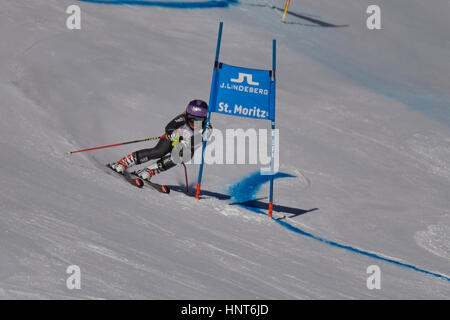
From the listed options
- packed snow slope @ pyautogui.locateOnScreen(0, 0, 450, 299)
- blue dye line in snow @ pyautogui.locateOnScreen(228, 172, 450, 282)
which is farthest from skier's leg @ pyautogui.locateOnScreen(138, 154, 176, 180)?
blue dye line in snow @ pyautogui.locateOnScreen(228, 172, 450, 282)

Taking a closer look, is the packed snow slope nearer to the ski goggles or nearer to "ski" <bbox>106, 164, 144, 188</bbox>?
"ski" <bbox>106, 164, 144, 188</bbox>

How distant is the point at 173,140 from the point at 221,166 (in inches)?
71.3

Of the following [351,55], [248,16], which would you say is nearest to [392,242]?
[351,55]

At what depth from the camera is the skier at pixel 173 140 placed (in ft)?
24.5

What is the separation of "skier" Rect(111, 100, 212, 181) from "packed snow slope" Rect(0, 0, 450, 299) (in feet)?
1.28

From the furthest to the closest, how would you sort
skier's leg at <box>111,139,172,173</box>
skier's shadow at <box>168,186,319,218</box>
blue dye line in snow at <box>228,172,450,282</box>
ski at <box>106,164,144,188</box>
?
skier's shadow at <box>168,186,319,218</box> < skier's leg at <box>111,139,172,173</box> < ski at <box>106,164,144,188</box> < blue dye line in snow at <box>228,172,450,282</box>

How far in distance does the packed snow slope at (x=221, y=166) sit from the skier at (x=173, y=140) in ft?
1.28

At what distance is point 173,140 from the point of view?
760 cm

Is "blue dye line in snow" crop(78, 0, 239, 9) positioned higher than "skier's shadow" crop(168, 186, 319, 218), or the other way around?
"blue dye line in snow" crop(78, 0, 239, 9)

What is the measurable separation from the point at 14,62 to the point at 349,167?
5.21 metres

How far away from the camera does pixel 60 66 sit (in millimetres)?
10547

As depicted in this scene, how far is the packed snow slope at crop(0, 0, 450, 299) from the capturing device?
5.02m

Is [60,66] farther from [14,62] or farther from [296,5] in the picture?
[296,5]

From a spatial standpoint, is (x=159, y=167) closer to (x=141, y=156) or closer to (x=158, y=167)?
(x=158, y=167)
